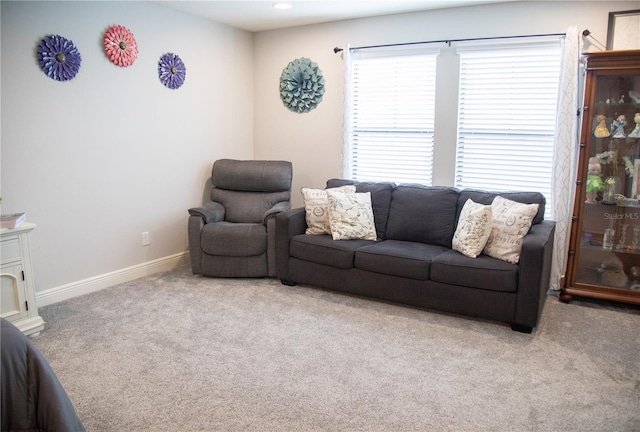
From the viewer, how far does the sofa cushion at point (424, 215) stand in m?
3.83

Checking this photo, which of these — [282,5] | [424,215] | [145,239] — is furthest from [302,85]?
[145,239]

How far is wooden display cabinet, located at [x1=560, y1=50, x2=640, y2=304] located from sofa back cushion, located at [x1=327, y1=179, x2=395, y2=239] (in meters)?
1.46

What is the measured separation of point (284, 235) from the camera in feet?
13.1

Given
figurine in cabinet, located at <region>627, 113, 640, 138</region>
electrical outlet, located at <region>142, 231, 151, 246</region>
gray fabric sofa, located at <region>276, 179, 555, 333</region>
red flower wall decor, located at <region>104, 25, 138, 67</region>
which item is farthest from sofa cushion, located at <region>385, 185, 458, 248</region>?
red flower wall decor, located at <region>104, 25, 138, 67</region>

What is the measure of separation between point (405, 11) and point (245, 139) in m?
2.16

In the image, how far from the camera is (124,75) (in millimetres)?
3926

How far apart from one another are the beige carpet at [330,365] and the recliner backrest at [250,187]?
3.56 ft

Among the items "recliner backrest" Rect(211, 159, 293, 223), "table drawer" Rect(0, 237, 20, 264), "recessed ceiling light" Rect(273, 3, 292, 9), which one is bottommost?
"table drawer" Rect(0, 237, 20, 264)

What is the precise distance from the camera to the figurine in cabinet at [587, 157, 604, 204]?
354 cm

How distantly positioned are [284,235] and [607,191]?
2537 mm

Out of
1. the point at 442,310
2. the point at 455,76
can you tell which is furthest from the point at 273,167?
the point at 442,310

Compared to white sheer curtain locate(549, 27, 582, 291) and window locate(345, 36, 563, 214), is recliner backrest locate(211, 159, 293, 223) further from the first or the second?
white sheer curtain locate(549, 27, 582, 291)

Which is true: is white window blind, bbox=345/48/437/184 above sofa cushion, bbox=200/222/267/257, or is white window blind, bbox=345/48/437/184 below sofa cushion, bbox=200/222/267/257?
above

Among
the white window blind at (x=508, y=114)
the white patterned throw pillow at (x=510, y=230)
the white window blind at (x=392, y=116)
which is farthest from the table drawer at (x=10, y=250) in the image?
the white window blind at (x=508, y=114)
